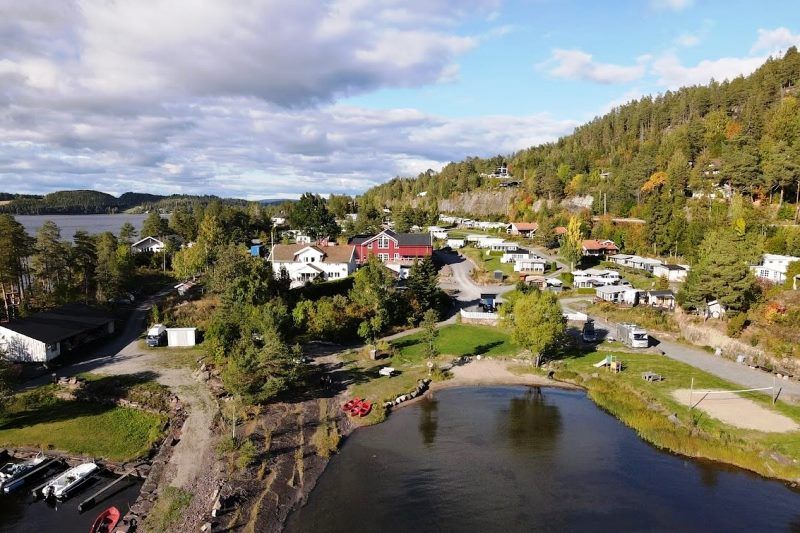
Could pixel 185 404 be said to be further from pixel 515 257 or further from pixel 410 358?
pixel 515 257

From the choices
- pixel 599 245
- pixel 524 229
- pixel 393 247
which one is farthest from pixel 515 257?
pixel 524 229

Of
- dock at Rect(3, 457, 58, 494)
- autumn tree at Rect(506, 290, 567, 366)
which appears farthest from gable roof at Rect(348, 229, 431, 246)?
dock at Rect(3, 457, 58, 494)

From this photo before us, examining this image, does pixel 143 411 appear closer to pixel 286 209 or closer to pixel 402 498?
pixel 402 498

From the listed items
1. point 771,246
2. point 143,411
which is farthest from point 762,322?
point 143,411

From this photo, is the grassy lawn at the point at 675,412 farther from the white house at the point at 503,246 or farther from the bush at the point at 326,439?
the white house at the point at 503,246

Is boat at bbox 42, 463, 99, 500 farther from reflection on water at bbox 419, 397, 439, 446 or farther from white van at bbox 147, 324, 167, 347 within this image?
white van at bbox 147, 324, 167, 347

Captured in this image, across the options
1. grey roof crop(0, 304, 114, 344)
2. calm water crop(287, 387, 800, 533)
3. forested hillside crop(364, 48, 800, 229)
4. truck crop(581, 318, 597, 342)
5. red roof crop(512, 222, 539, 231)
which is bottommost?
calm water crop(287, 387, 800, 533)
